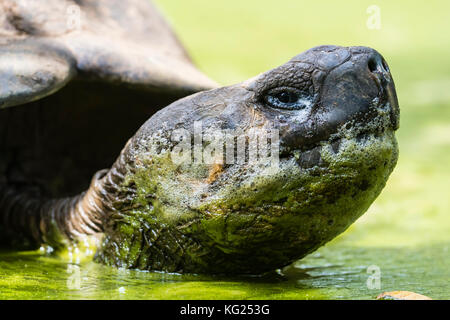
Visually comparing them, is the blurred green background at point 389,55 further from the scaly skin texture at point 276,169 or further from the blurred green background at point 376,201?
the scaly skin texture at point 276,169

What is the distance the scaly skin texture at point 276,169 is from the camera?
2.12 m

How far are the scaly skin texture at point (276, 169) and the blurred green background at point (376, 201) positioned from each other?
0.45ft

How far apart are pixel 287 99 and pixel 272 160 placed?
212mm

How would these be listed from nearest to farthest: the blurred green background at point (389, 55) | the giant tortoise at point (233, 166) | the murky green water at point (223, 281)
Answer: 1. the murky green water at point (223, 281)
2. the giant tortoise at point (233, 166)
3. the blurred green background at point (389, 55)

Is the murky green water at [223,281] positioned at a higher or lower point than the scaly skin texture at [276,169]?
lower

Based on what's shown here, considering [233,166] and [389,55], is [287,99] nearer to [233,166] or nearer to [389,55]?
[233,166]

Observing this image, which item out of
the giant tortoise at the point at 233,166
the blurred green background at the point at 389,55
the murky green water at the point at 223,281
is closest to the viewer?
the murky green water at the point at 223,281

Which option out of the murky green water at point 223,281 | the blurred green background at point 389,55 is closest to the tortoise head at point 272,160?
the murky green water at point 223,281

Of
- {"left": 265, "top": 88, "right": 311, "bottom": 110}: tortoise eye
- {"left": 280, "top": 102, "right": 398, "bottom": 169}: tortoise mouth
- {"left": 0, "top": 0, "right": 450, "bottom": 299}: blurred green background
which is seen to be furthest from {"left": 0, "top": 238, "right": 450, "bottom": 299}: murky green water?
{"left": 265, "top": 88, "right": 311, "bottom": 110}: tortoise eye

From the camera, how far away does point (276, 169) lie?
213 cm

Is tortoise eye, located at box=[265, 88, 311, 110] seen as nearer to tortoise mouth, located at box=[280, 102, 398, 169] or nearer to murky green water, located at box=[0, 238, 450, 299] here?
tortoise mouth, located at box=[280, 102, 398, 169]

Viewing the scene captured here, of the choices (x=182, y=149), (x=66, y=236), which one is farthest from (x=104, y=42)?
(x=182, y=149)

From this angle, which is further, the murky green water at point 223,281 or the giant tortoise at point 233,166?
the giant tortoise at point 233,166

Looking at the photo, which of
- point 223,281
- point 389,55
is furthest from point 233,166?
point 389,55
